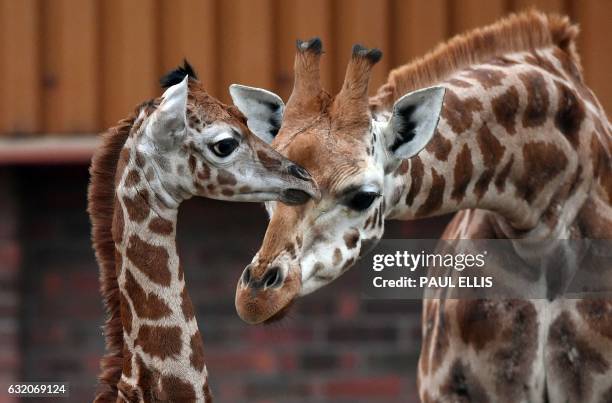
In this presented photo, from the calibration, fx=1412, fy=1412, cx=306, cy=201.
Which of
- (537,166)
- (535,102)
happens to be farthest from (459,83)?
(537,166)

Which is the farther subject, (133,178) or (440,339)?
(440,339)

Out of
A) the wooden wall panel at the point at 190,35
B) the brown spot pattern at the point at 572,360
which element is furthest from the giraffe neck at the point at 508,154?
the wooden wall panel at the point at 190,35

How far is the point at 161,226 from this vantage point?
419cm

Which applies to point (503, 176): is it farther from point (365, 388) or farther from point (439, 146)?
point (365, 388)

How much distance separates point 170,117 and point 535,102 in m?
1.63

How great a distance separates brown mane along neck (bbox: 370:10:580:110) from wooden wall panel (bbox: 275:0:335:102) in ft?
6.91

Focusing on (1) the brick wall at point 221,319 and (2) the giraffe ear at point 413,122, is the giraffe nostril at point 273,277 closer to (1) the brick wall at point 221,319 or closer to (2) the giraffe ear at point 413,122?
(2) the giraffe ear at point 413,122

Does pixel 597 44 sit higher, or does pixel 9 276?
pixel 597 44

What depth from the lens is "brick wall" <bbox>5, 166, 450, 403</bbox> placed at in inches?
303

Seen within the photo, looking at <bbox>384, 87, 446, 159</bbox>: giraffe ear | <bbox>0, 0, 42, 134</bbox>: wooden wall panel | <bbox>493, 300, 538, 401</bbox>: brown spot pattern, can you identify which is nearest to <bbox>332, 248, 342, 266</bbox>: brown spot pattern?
<bbox>384, 87, 446, 159</bbox>: giraffe ear

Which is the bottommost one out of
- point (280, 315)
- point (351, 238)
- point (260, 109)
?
point (280, 315)

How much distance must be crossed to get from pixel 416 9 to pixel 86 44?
1.75 meters

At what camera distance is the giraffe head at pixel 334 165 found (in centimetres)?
438

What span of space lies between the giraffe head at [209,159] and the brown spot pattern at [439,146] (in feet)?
2.71
